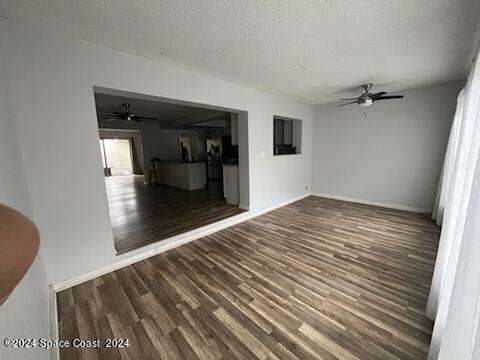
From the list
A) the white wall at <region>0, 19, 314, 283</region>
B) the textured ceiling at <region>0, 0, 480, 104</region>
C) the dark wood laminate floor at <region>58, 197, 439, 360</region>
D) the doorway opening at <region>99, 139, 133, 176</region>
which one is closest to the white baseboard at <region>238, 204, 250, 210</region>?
the dark wood laminate floor at <region>58, 197, 439, 360</region>

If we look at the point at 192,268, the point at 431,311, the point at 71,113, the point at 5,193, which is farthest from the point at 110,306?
the point at 431,311

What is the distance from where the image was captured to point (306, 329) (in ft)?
5.21

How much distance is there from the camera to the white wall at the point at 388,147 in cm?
386

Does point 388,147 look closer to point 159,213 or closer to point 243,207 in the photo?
point 243,207

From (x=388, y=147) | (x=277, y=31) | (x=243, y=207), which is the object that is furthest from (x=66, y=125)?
(x=388, y=147)

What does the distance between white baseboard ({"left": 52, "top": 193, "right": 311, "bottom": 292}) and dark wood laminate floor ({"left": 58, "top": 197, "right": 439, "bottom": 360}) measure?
0.28 ft

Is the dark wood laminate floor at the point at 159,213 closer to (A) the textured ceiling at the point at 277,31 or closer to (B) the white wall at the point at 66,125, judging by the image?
(B) the white wall at the point at 66,125

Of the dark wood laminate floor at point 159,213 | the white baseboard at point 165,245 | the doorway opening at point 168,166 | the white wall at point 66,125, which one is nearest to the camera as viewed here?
the white wall at point 66,125

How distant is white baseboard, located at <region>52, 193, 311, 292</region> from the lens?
7.06 ft

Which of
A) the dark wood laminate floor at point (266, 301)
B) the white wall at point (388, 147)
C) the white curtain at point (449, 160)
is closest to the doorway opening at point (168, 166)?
the dark wood laminate floor at point (266, 301)

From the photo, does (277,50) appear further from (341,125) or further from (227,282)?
(341,125)

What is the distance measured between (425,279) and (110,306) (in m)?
3.19

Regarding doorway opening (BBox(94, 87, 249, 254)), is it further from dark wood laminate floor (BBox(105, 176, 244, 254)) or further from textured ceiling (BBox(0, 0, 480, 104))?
textured ceiling (BBox(0, 0, 480, 104))

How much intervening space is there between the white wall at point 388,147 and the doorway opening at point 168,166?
255 cm
